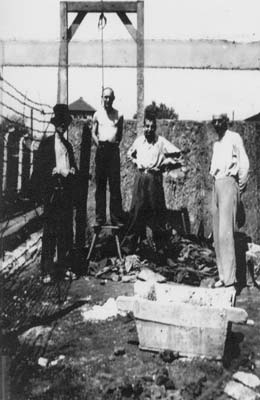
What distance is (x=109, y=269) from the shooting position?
20.7ft

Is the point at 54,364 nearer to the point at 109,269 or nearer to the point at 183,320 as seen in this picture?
the point at 183,320

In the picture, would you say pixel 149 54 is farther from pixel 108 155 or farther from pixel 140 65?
pixel 108 155

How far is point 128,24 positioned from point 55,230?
3.00m

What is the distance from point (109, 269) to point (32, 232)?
235 centimetres

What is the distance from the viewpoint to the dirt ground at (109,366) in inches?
136

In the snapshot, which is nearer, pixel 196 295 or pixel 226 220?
pixel 196 295

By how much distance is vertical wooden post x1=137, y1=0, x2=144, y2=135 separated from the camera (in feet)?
21.6

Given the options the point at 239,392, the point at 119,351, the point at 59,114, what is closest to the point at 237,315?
the point at 239,392

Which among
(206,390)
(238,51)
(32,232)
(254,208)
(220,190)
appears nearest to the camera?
(206,390)

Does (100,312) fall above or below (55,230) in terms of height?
below

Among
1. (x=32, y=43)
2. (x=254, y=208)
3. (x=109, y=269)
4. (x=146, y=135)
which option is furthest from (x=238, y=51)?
(x=109, y=269)

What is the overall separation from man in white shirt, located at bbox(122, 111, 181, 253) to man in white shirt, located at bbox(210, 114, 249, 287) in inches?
40.4

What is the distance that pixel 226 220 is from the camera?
17.8ft

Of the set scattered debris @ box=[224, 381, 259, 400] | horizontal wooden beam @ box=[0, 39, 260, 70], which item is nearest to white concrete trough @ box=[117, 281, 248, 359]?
scattered debris @ box=[224, 381, 259, 400]
